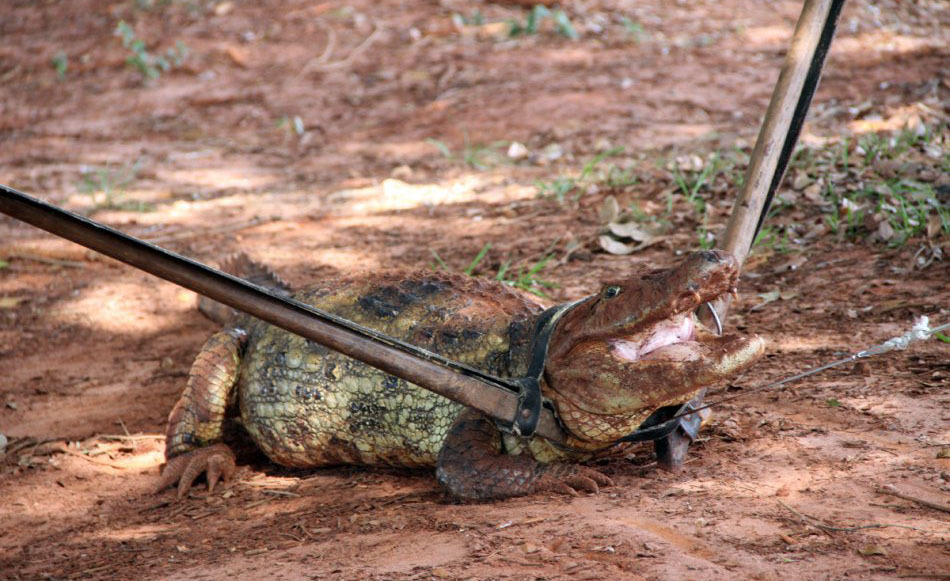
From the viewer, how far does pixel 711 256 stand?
2770 mm

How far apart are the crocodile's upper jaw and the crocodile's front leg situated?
16 cm

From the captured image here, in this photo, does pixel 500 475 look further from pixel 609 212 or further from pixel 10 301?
pixel 10 301

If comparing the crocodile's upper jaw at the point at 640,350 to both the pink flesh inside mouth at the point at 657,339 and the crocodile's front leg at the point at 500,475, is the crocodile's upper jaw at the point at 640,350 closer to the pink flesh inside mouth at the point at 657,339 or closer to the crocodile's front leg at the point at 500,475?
the pink flesh inside mouth at the point at 657,339

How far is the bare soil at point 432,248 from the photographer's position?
2.76 m

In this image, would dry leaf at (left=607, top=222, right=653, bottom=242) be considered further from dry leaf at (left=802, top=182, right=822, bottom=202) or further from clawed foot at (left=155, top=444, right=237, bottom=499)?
clawed foot at (left=155, top=444, right=237, bottom=499)

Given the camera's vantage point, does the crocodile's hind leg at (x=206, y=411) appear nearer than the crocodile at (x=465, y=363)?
No

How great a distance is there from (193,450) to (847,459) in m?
2.68

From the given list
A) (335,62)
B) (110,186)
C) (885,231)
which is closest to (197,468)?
(885,231)

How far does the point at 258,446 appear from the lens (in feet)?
13.4

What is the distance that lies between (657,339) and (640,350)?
7cm

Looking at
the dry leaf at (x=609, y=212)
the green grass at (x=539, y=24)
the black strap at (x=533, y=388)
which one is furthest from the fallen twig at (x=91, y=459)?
the green grass at (x=539, y=24)

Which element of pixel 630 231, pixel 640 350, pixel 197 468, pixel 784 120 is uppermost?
pixel 784 120

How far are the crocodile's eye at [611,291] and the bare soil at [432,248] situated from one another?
2.12 ft

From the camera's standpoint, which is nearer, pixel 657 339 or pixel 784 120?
pixel 657 339
